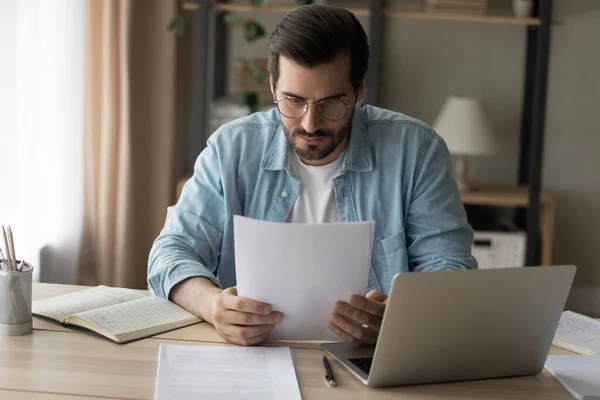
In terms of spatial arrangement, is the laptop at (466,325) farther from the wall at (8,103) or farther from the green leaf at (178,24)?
the green leaf at (178,24)

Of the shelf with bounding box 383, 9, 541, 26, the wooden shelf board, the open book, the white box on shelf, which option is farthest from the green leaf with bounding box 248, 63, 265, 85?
the open book

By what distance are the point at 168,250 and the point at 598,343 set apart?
890mm

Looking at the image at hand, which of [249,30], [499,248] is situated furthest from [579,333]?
[249,30]

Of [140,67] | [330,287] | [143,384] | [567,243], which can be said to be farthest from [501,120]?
[143,384]

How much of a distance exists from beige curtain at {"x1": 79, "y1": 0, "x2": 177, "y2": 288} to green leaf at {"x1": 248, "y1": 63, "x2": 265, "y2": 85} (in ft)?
1.23

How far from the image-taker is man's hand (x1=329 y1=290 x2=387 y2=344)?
1467 mm

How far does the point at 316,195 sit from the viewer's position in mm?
1980

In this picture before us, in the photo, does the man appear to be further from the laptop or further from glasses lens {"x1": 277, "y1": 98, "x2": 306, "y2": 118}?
the laptop

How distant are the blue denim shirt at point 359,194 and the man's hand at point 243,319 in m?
0.36

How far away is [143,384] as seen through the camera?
1.33 meters

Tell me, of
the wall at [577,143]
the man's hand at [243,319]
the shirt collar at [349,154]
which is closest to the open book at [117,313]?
the man's hand at [243,319]

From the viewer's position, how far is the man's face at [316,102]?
1798 mm

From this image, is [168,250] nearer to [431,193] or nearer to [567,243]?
[431,193]

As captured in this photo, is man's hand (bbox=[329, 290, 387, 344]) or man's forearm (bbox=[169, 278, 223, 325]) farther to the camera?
man's forearm (bbox=[169, 278, 223, 325])
